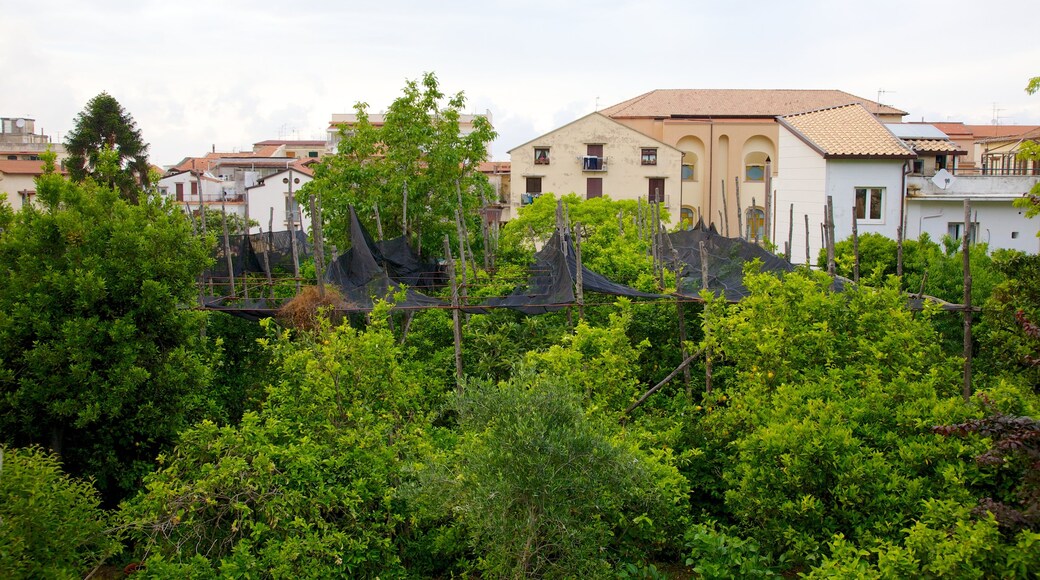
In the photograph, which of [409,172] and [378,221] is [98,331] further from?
[409,172]

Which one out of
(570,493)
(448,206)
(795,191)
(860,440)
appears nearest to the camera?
(570,493)

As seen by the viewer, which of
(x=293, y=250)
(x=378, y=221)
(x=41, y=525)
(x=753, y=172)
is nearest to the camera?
(x=41, y=525)

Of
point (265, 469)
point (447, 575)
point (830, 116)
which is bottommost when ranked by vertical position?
point (447, 575)

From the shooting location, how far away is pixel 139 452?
12.6 meters

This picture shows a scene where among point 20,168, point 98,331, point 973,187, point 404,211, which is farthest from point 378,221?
point 20,168

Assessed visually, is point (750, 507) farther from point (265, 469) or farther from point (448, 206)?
point (448, 206)

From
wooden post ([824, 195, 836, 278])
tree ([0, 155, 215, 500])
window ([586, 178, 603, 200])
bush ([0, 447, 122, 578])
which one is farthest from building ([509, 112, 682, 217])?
bush ([0, 447, 122, 578])

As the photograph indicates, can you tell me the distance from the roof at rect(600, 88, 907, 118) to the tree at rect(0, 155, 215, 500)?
37.3 meters

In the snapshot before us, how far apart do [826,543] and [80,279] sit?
9.80 m

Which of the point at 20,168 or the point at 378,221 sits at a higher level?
the point at 20,168

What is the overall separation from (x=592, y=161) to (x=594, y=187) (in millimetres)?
1219

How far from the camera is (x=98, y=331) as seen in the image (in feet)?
39.3

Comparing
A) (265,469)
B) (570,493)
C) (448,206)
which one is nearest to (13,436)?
(265,469)

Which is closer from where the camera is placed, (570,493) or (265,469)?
(570,493)
